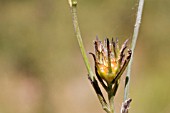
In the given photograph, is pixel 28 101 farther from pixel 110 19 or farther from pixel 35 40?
pixel 110 19

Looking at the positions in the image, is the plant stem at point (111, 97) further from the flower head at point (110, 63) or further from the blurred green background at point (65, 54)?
the blurred green background at point (65, 54)

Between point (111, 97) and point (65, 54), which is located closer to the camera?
point (111, 97)

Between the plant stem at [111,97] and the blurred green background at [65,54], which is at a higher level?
the plant stem at [111,97]

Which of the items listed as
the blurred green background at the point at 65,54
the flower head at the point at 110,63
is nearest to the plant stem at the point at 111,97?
the flower head at the point at 110,63

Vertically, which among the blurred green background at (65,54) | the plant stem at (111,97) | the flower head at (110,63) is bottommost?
the blurred green background at (65,54)

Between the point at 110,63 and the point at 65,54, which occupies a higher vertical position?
the point at 110,63

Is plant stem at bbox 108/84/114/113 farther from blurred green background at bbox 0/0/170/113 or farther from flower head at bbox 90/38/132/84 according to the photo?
blurred green background at bbox 0/0/170/113

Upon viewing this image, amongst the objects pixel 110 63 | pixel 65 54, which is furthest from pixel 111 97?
pixel 65 54

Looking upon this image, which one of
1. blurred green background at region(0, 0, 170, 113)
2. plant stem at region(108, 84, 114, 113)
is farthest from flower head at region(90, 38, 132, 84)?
blurred green background at region(0, 0, 170, 113)

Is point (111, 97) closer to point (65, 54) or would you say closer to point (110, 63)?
point (110, 63)
